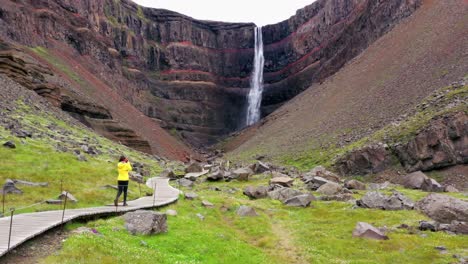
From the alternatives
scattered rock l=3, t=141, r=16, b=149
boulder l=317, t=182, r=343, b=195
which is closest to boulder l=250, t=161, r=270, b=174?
boulder l=317, t=182, r=343, b=195

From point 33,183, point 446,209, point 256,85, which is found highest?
point 256,85

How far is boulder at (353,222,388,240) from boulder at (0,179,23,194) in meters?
21.9

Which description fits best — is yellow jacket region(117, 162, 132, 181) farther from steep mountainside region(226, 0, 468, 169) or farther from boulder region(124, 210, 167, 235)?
steep mountainside region(226, 0, 468, 169)

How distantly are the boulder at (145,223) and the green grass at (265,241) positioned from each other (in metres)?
0.45

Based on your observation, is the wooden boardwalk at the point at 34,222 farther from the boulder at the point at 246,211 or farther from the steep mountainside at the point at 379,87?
the steep mountainside at the point at 379,87

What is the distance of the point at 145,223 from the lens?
66.2 feet

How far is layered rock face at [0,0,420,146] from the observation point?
108 m

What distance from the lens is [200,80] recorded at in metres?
166

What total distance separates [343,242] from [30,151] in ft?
90.4

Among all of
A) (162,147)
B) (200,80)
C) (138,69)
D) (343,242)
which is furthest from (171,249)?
(200,80)

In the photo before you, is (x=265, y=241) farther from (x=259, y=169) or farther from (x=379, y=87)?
(x=379, y=87)

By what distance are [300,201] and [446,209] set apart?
11869mm

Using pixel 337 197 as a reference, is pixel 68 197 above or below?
below

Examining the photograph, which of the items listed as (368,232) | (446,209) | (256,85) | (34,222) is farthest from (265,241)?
(256,85)
